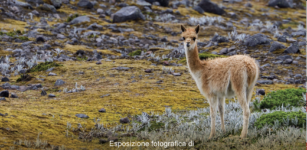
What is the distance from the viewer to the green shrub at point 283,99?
9.52 meters

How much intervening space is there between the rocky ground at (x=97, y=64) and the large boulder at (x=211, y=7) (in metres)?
3.71

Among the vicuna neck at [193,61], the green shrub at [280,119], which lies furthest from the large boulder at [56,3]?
the green shrub at [280,119]

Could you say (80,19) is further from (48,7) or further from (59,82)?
(59,82)

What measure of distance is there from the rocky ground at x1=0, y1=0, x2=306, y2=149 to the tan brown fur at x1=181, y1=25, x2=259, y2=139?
247 cm

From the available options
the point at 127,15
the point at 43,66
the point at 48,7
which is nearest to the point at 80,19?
the point at 48,7

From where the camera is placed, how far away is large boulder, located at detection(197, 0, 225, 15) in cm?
3475

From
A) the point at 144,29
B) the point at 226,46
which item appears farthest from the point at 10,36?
the point at 226,46

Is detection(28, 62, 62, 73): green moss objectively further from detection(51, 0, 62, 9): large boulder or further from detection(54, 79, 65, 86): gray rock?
detection(51, 0, 62, 9): large boulder

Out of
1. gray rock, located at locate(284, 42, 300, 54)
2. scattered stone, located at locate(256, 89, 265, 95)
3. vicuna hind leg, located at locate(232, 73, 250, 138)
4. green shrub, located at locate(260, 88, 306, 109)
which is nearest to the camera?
vicuna hind leg, located at locate(232, 73, 250, 138)

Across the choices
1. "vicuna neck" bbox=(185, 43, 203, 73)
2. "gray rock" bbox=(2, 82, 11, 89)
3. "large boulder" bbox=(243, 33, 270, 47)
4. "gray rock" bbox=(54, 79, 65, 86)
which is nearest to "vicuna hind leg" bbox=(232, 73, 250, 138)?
"vicuna neck" bbox=(185, 43, 203, 73)

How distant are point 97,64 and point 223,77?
9423mm

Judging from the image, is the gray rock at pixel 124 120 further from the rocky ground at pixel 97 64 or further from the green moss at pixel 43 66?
the green moss at pixel 43 66

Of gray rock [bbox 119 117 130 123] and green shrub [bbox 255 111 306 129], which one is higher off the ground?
green shrub [bbox 255 111 306 129]

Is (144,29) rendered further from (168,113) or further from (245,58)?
(245,58)
